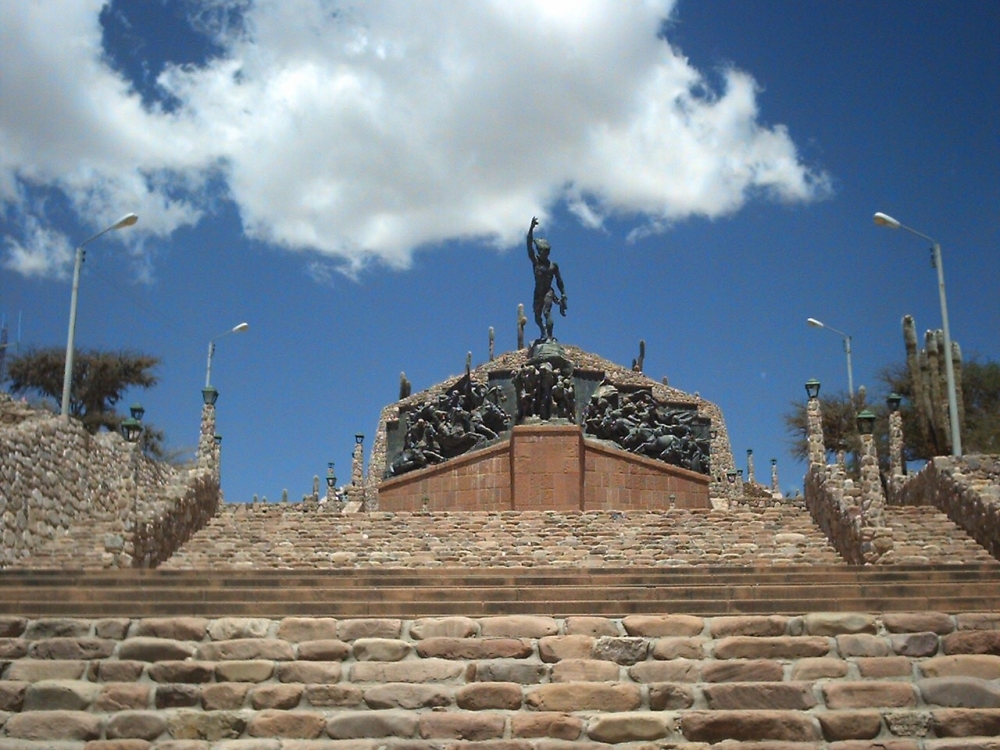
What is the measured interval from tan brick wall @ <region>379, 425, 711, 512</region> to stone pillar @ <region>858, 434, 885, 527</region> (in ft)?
19.3

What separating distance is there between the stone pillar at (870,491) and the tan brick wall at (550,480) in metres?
5.90

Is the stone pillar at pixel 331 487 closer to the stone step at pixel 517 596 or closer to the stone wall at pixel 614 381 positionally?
the stone wall at pixel 614 381

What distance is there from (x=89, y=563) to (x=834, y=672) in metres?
12.0

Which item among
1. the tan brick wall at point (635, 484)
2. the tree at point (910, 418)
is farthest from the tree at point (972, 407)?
the tan brick wall at point (635, 484)

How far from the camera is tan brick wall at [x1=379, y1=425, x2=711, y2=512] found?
21.9 metres

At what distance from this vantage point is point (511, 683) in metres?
6.14

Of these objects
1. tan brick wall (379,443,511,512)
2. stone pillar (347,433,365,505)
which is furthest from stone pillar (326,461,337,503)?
tan brick wall (379,443,511,512)

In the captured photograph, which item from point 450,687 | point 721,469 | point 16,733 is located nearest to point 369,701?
point 450,687

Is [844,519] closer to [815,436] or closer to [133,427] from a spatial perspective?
→ [815,436]

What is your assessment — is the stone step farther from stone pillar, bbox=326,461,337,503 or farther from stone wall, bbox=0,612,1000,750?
stone pillar, bbox=326,461,337,503

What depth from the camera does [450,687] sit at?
618 centimetres

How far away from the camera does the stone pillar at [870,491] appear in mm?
14536

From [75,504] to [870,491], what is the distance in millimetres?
13917

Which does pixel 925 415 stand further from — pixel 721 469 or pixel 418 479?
pixel 721 469
